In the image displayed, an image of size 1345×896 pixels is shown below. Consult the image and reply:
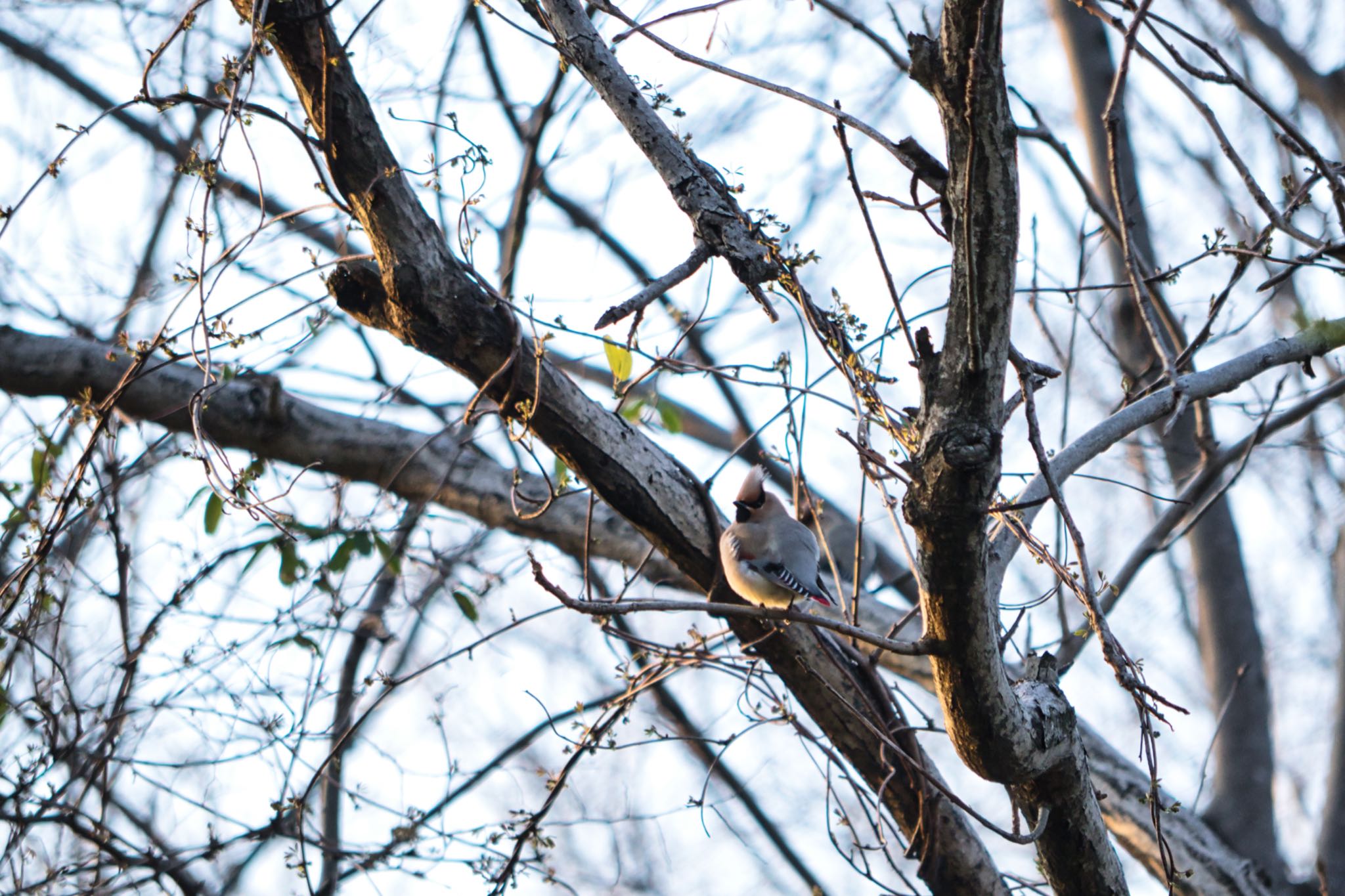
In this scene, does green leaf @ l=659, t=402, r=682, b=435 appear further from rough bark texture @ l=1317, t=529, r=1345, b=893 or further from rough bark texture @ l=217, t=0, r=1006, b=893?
rough bark texture @ l=1317, t=529, r=1345, b=893

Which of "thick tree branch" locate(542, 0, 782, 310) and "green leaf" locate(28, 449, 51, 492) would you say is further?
"green leaf" locate(28, 449, 51, 492)

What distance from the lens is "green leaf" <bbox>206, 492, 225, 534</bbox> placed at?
13.0 feet

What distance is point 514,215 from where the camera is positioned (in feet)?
17.9

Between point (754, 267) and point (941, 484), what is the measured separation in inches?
37.2

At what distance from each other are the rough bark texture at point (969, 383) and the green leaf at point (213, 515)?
8.67 feet

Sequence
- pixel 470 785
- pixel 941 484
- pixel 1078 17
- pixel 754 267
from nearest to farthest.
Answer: pixel 941 484
pixel 754 267
pixel 470 785
pixel 1078 17

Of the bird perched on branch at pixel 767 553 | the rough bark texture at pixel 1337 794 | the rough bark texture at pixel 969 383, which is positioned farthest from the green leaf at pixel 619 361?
the rough bark texture at pixel 1337 794

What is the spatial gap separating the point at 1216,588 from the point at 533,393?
364 centimetres

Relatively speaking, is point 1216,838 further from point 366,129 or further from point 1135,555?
point 366,129

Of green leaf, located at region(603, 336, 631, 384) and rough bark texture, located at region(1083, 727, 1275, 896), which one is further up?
green leaf, located at region(603, 336, 631, 384)

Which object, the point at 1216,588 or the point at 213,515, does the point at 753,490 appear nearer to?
the point at 213,515

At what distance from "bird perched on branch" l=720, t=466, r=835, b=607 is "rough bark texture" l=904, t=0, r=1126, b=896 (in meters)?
0.98

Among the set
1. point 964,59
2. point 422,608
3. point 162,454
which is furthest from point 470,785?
point 964,59

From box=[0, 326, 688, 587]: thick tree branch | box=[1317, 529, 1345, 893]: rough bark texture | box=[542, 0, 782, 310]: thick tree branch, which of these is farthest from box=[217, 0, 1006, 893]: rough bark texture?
box=[1317, 529, 1345, 893]: rough bark texture
